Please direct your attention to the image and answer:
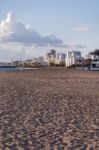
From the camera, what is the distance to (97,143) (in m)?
11.3

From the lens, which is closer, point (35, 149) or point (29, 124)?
point (35, 149)

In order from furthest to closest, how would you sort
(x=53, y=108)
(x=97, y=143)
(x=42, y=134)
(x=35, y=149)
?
(x=53, y=108)
(x=42, y=134)
(x=97, y=143)
(x=35, y=149)

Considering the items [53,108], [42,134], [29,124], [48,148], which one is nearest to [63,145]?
[48,148]

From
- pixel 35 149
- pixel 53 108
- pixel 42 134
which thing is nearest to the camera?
pixel 35 149

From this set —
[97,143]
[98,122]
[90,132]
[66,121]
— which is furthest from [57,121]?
[97,143]

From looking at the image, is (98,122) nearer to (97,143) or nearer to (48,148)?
(97,143)

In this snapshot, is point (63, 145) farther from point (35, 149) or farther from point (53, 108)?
point (53, 108)

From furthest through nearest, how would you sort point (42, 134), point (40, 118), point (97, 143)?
1. point (40, 118)
2. point (42, 134)
3. point (97, 143)

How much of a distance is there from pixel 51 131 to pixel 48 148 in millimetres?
2558

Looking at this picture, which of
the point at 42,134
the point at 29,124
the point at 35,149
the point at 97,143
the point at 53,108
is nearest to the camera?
the point at 35,149

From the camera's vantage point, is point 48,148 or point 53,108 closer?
point 48,148

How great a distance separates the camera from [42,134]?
12.7m

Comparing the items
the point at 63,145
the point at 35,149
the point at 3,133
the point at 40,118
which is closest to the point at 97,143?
the point at 63,145

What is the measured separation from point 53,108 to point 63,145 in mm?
8935
